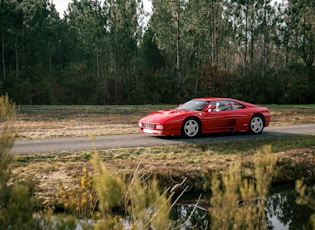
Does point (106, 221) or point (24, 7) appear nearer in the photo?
point (106, 221)

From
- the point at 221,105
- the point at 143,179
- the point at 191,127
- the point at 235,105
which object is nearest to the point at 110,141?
the point at 191,127

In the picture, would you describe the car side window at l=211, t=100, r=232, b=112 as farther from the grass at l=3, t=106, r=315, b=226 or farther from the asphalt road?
the grass at l=3, t=106, r=315, b=226

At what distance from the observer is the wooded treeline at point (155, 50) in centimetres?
3744

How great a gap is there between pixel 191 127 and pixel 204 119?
19.7 inches

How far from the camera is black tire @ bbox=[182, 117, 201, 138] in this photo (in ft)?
43.6

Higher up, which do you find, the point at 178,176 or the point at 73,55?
the point at 73,55

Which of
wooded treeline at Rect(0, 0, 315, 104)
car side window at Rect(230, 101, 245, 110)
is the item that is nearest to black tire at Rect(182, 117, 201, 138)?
car side window at Rect(230, 101, 245, 110)

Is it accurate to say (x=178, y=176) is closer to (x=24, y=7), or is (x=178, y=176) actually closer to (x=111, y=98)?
(x=111, y=98)

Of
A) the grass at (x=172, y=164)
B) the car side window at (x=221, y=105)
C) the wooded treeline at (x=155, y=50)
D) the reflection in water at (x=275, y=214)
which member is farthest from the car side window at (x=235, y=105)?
the wooded treeline at (x=155, y=50)

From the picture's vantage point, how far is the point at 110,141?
1295 cm

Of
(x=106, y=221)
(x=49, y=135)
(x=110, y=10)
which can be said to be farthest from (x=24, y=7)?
(x=106, y=221)

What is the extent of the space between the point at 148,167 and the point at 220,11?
3836cm

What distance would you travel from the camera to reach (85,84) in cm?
3947

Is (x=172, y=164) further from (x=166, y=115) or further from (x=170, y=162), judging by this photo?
(x=166, y=115)
